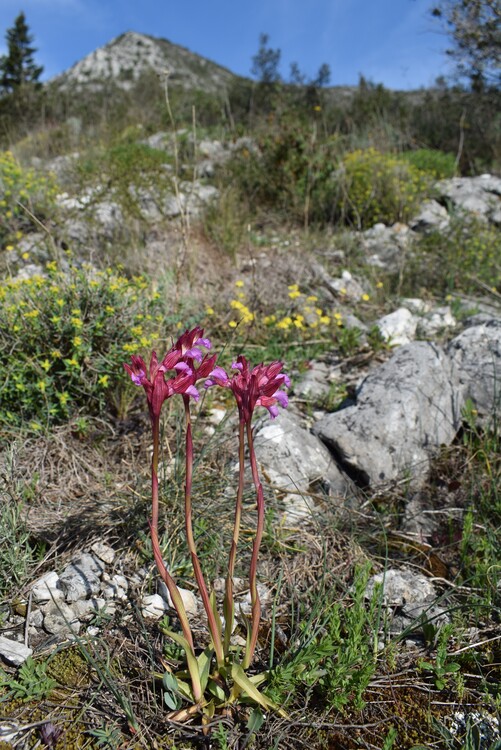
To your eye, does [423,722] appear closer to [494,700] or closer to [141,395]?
[494,700]

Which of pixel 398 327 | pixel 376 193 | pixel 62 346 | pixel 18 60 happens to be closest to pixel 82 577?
pixel 62 346

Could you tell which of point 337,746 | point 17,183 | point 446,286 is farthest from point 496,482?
point 17,183

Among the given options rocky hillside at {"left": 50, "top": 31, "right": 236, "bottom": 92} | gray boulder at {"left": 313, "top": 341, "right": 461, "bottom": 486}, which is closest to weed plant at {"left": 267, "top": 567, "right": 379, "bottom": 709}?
gray boulder at {"left": 313, "top": 341, "right": 461, "bottom": 486}

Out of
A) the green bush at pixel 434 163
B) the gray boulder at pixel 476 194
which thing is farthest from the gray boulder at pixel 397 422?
the green bush at pixel 434 163

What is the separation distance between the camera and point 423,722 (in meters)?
1.63

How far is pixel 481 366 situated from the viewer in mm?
3453

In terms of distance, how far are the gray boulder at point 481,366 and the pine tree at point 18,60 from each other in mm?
20256

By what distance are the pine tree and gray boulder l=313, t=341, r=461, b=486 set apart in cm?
2046

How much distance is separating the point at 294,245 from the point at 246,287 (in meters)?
1.23

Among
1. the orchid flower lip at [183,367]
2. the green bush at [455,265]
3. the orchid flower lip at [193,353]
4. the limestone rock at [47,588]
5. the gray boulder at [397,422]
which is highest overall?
the green bush at [455,265]

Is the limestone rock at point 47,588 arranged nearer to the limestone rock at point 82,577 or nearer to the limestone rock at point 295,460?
the limestone rock at point 82,577

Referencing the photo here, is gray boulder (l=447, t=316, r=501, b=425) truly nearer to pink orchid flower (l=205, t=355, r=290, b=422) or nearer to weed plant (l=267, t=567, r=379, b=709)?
weed plant (l=267, t=567, r=379, b=709)

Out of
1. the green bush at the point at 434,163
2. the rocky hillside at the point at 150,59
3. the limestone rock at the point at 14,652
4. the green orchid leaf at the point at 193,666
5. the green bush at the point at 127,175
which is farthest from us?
the rocky hillside at the point at 150,59

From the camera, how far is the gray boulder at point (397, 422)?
2.85 meters
